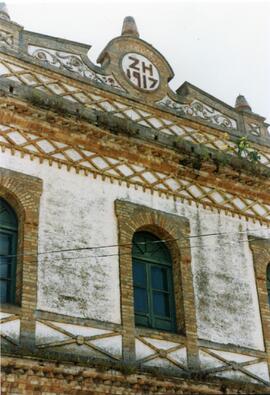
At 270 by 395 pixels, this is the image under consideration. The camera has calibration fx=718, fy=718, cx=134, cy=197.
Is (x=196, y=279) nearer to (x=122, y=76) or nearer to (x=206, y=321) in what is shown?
(x=206, y=321)

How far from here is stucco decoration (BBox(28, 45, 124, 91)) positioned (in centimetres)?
1512

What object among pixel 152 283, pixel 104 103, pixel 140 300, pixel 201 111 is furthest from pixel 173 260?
pixel 201 111

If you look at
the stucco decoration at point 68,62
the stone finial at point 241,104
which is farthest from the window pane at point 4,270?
the stone finial at point 241,104

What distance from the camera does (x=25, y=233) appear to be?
41.8 ft

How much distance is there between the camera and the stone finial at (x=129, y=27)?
17328 mm

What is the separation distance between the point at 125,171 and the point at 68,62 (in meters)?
2.78

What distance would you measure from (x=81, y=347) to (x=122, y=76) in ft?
21.9

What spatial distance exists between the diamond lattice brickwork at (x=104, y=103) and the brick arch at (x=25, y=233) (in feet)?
7.94

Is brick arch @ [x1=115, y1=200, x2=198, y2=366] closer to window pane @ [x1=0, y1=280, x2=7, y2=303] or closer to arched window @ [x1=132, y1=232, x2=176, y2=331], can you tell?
arched window @ [x1=132, y1=232, x2=176, y2=331]

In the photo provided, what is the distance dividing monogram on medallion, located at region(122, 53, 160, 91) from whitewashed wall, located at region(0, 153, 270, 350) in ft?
10.1

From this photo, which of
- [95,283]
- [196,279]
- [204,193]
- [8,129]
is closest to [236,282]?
[196,279]

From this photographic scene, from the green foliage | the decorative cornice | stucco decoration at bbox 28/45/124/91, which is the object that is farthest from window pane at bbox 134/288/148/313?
stucco decoration at bbox 28/45/124/91

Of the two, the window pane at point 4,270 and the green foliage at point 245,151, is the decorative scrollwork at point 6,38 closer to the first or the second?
the window pane at point 4,270

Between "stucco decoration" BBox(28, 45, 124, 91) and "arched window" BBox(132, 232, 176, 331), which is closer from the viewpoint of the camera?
"arched window" BBox(132, 232, 176, 331)
